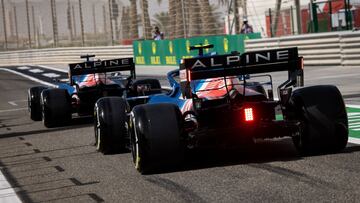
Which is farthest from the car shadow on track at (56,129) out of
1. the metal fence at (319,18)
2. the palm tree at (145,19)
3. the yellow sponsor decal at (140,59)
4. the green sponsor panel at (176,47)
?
the palm tree at (145,19)

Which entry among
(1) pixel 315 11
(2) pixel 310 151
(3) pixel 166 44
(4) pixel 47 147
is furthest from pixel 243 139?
(3) pixel 166 44

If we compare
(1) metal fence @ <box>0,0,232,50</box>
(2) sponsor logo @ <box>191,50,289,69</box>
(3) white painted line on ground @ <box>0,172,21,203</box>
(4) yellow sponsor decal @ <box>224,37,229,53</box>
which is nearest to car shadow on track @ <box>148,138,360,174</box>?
(2) sponsor logo @ <box>191,50,289,69</box>

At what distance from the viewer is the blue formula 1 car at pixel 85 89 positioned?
45.2ft

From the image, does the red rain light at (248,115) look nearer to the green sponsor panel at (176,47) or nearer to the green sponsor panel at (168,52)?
the green sponsor panel at (176,47)

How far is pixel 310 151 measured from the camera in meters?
8.09

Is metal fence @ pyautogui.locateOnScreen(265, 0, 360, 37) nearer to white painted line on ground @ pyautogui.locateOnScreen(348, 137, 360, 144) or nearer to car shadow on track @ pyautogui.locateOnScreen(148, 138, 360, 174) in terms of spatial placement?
white painted line on ground @ pyautogui.locateOnScreen(348, 137, 360, 144)

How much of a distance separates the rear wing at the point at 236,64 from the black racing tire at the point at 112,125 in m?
1.51

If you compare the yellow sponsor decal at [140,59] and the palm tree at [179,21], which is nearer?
the palm tree at [179,21]

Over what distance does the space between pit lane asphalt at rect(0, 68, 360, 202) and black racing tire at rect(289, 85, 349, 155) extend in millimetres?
132

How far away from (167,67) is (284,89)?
2400cm

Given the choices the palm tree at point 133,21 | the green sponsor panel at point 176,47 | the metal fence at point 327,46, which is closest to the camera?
the metal fence at point 327,46

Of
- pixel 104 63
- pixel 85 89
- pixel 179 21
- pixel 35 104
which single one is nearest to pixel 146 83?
pixel 104 63

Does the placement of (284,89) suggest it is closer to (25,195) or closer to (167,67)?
(25,195)

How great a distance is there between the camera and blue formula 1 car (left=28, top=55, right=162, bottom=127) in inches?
543
